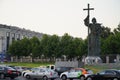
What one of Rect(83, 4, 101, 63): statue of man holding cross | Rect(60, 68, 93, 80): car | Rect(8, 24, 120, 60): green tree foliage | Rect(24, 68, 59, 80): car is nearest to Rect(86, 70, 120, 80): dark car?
Rect(60, 68, 93, 80): car

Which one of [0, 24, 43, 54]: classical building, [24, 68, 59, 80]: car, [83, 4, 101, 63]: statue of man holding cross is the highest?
[0, 24, 43, 54]: classical building

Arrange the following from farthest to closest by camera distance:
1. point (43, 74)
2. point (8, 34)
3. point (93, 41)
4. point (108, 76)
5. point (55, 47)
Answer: point (8, 34), point (55, 47), point (93, 41), point (43, 74), point (108, 76)

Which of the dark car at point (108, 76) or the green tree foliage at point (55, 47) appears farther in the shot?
the green tree foliage at point (55, 47)

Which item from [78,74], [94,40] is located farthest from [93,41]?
[78,74]

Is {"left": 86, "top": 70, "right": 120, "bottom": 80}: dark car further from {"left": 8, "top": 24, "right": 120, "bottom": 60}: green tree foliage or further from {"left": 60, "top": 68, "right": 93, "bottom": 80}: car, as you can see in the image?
{"left": 8, "top": 24, "right": 120, "bottom": 60}: green tree foliage

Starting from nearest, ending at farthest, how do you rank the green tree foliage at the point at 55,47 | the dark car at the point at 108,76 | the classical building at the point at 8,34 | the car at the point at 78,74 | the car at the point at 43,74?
the dark car at the point at 108,76, the car at the point at 78,74, the car at the point at 43,74, the green tree foliage at the point at 55,47, the classical building at the point at 8,34

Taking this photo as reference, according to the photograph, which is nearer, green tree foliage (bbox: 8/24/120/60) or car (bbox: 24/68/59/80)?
car (bbox: 24/68/59/80)

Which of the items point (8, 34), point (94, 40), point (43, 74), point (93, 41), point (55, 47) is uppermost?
point (8, 34)

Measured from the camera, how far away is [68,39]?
100438 mm

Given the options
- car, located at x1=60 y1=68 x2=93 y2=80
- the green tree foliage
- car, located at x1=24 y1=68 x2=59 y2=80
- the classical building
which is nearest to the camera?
car, located at x1=60 y1=68 x2=93 y2=80

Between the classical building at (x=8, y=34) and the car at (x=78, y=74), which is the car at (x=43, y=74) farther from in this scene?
the classical building at (x=8, y=34)

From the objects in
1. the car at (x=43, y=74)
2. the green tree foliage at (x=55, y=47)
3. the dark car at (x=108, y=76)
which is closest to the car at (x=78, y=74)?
the car at (x=43, y=74)

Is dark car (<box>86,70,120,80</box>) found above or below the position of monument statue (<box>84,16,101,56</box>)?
below

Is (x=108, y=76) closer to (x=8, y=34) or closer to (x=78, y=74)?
(x=78, y=74)
